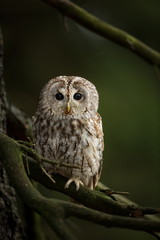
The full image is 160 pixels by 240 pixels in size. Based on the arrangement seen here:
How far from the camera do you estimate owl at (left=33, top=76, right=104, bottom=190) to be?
3230 mm

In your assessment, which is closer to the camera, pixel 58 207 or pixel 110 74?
pixel 58 207

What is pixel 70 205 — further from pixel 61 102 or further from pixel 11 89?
pixel 11 89

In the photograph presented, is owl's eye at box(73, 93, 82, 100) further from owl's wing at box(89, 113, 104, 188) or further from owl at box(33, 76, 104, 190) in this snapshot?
owl's wing at box(89, 113, 104, 188)

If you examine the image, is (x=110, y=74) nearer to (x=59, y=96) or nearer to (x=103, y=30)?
(x=103, y=30)

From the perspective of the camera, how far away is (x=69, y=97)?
10.5 ft

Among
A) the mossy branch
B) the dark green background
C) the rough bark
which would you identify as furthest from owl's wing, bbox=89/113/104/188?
the dark green background

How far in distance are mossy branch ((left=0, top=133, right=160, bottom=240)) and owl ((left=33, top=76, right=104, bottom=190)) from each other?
65 centimetres

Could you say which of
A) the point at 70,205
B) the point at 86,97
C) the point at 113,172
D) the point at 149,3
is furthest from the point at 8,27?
the point at 70,205

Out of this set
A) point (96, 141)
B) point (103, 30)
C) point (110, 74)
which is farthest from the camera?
point (110, 74)

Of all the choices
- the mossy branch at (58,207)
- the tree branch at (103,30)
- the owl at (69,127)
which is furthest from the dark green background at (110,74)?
the mossy branch at (58,207)

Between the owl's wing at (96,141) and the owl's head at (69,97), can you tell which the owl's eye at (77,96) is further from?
the owl's wing at (96,141)

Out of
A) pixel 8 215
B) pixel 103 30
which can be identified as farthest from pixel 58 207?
pixel 103 30

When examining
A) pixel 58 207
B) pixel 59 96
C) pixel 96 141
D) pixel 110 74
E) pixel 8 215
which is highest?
pixel 110 74

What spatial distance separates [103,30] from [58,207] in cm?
171
